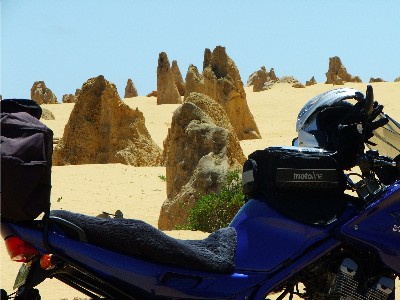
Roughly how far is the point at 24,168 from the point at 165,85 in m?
46.4

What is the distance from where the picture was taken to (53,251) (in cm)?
330

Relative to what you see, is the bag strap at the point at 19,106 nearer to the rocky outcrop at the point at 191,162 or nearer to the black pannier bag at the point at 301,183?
the black pannier bag at the point at 301,183

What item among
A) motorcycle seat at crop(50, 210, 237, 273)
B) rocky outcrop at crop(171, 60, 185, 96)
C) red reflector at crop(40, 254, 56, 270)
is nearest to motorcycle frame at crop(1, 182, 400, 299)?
motorcycle seat at crop(50, 210, 237, 273)

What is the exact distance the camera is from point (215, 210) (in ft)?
32.4

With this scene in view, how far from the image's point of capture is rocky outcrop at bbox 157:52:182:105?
4947 cm

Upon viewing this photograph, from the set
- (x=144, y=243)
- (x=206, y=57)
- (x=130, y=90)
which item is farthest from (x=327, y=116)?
(x=130, y=90)

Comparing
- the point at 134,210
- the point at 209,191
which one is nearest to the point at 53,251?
the point at 209,191

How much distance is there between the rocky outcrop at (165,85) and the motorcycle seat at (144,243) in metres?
45.9

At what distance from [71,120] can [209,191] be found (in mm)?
9853

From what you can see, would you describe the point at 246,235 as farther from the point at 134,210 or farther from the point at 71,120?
the point at 71,120

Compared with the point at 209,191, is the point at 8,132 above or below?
above

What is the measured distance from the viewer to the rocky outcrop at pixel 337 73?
63.3 metres

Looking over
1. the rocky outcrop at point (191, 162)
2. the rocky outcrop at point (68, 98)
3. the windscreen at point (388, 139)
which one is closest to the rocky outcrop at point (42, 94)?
the rocky outcrop at point (68, 98)

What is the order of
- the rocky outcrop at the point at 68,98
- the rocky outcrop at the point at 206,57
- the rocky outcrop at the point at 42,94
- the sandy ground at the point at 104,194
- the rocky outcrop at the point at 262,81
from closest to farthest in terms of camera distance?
the sandy ground at the point at 104,194, the rocky outcrop at the point at 206,57, the rocky outcrop at the point at 68,98, the rocky outcrop at the point at 42,94, the rocky outcrop at the point at 262,81
